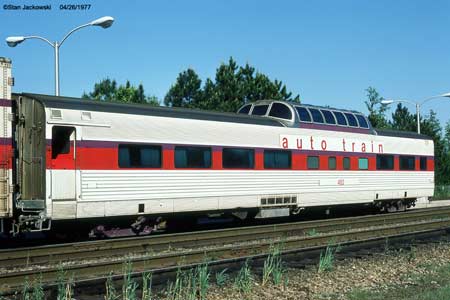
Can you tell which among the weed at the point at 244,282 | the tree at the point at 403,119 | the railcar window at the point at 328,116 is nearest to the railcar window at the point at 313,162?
the railcar window at the point at 328,116

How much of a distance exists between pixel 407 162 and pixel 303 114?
7.15 metres

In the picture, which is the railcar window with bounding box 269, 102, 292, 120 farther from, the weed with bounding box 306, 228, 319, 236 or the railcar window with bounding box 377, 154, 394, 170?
the railcar window with bounding box 377, 154, 394, 170

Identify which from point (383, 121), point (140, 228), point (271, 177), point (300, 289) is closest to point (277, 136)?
point (271, 177)

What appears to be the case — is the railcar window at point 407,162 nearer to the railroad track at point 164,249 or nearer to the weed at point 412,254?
the railroad track at point 164,249

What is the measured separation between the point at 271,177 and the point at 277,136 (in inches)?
54.4

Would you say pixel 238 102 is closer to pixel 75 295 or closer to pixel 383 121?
pixel 383 121

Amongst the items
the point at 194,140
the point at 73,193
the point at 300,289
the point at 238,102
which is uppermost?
the point at 238,102

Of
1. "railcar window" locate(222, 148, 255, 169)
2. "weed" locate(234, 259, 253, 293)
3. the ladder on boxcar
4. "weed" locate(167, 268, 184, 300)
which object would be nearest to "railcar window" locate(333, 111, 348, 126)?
"railcar window" locate(222, 148, 255, 169)

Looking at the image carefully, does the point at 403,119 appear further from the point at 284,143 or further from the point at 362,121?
the point at 284,143

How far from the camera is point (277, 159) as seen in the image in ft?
60.3

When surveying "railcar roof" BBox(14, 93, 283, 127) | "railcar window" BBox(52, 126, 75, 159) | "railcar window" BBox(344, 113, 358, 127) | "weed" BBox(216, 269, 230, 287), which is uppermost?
"railcar window" BBox(344, 113, 358, 127)

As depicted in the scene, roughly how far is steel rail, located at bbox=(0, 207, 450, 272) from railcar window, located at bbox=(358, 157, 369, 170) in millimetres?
2673

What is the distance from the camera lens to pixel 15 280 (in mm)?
9148

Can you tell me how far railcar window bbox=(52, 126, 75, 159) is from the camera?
43.4 feet
